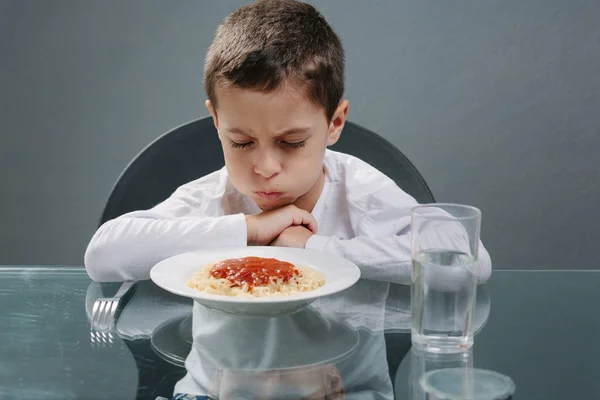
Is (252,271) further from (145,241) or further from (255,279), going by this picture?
(145,241)

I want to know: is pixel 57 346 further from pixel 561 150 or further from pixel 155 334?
pixel 561 150

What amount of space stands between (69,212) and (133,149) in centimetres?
30

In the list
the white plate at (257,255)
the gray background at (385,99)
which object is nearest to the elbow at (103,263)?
the white plate at (257,255)

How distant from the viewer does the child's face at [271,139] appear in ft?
3.98

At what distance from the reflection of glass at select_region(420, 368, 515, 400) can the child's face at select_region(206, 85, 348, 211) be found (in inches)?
22.0

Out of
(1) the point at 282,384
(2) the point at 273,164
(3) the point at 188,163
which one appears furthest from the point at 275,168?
(1) the point at 282,384

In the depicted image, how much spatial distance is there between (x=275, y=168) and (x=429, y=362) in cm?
53

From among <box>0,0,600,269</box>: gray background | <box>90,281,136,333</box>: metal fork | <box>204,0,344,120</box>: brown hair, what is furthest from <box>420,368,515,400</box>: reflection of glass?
<box>0,0,600,269</box>: gray background

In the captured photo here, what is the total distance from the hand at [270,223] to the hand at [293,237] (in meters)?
0.01

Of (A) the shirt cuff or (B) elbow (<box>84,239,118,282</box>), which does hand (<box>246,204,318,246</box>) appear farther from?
(B) elbow (<box>84,239,118,282</box>)

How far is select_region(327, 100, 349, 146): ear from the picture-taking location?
1385 mm

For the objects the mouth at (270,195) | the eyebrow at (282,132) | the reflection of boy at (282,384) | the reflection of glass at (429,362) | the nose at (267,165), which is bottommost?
the reflection of glass at (429,362)

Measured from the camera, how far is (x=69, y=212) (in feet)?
8.18

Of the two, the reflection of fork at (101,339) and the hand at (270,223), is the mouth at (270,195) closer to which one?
the hand at (270,223)
